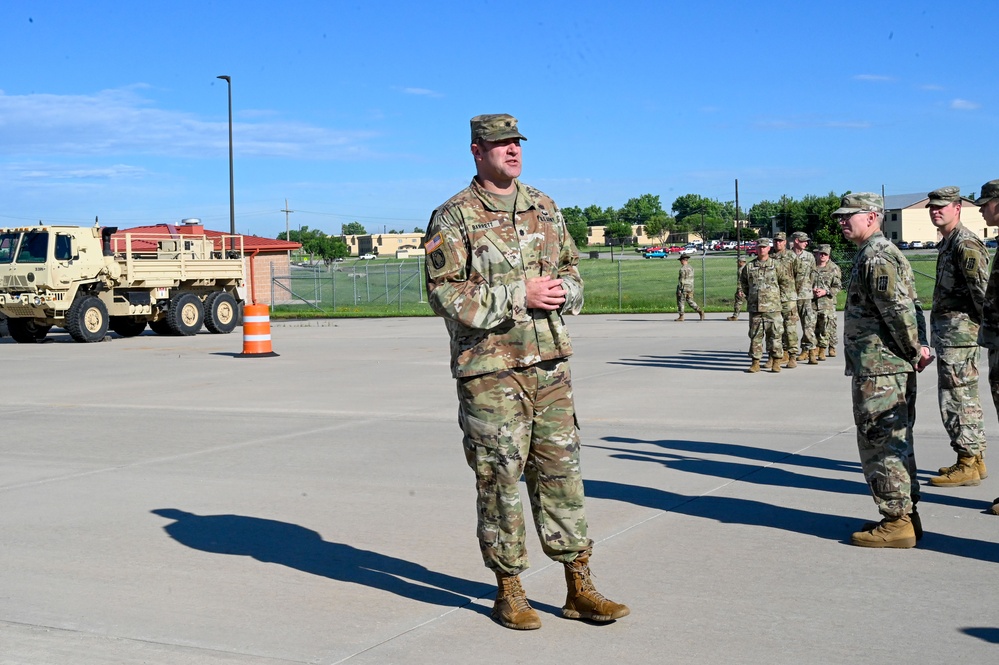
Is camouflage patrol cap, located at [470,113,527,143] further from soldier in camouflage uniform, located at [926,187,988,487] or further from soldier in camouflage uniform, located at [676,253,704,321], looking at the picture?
soldier in camouflage uniform, located at [676,253,704,321]

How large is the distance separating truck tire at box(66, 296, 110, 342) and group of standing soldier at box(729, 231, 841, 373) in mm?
15018

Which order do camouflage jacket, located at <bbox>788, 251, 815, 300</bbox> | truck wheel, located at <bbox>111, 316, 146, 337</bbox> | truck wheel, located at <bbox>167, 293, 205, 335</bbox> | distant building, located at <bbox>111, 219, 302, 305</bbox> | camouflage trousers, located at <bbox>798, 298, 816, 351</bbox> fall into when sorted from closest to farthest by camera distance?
camouflage jacket, located at <bbox>788, 251, 815, 300</bbox> < camouflage trousers, located at <bbox>798, 298, 816, 351</bbox> < truck wheel, located at <bbox>167, 293, 205, 335</bbox> < truck wheel, located at <bbox>111, 316, 146, 337</bbox> < distant building, located at <bbox>111, 219, 302, 305</bbox>

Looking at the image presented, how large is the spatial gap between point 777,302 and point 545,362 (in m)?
11.3

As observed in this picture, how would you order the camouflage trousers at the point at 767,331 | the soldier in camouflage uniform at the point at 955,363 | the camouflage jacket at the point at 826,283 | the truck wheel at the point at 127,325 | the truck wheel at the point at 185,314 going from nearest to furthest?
the soldier in camouflage uniform at the point at 955,363 < the camouflage trousers at the point at 767,331 < the camouflage jacket at the point at 826,283 < the truck wheel at the point at 185,314 < the truck wheel at the point at 127,325

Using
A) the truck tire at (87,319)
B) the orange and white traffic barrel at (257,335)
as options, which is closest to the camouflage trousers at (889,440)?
the orange and white traffic barrel at (257,335)

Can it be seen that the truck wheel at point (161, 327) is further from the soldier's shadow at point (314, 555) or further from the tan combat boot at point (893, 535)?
the tan combat boot at point (893, 535)

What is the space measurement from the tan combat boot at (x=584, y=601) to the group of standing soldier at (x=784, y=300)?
10871 millimetres

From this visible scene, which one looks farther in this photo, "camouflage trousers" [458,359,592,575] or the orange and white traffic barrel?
the orange and white traffic barrel

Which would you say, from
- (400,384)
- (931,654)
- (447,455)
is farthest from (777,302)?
(931,654)

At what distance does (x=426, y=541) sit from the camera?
616 cm

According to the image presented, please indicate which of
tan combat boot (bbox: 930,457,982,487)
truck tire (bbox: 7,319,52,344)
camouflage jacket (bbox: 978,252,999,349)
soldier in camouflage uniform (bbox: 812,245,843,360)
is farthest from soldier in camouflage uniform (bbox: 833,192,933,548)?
truck tire (bbox: 7,319,52,344)

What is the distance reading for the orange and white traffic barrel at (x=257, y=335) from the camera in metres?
19.2

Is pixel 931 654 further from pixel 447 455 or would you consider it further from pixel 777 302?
pixel 777 302

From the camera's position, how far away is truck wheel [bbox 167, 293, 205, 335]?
27109 mm
